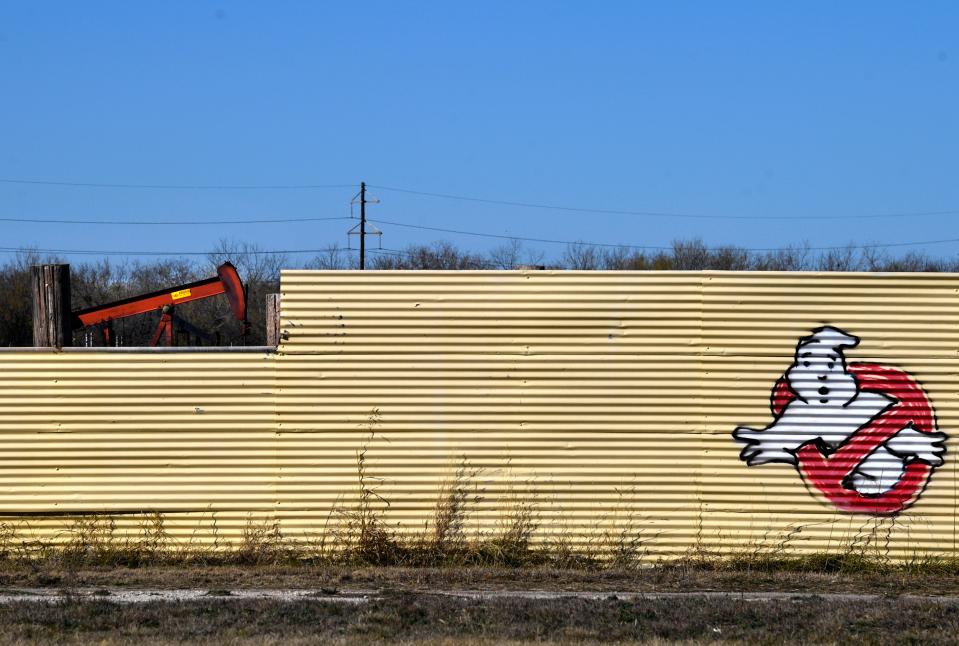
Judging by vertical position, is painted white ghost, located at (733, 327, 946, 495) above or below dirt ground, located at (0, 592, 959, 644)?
above

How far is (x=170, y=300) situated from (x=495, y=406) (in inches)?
210

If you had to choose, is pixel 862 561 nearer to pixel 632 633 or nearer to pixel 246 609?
pixel 632 633

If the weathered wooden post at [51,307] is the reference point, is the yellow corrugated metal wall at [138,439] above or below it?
below

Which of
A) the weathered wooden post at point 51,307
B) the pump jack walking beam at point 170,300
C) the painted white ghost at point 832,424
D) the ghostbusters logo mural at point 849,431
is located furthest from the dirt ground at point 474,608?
the pump jack walking beam at point 170,300

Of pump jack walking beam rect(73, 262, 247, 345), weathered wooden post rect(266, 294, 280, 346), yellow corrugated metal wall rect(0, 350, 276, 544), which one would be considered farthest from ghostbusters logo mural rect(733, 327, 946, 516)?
pump jack walking beam rect(73, 262, 247, 345)

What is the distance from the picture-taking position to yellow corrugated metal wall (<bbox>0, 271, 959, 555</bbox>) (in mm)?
9641

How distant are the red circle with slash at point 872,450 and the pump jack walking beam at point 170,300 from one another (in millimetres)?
7064

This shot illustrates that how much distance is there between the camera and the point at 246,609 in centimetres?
776

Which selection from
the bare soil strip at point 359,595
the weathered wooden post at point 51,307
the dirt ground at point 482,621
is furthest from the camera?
the weathered wooden post at point 51,307

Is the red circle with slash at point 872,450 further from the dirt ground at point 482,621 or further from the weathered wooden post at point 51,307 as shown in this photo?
the weathered wooden post at point 51,307

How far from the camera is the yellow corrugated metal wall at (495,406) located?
9.64 m

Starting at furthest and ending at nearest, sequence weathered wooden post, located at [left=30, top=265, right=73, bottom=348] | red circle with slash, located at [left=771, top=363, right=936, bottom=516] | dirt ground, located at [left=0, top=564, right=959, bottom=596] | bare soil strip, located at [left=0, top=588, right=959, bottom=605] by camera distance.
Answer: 1. weathered wooden post, located at [left=30, top=265, right=73, bottom=348]
2. red circle with slash, located at [left=771, top=363, right=936, bottom=516]
3. dirt ground, located at [left=0, top=564, right=959, bottom=596]
4. bare soil strip, located at [left=0, top=588, right=959, bottom=605]

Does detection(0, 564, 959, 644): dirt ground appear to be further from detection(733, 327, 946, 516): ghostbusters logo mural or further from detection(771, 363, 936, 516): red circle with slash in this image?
detection(733, 327, 946, 516): ghostbusters logo mural

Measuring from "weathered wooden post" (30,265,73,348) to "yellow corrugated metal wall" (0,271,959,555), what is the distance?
195mm
